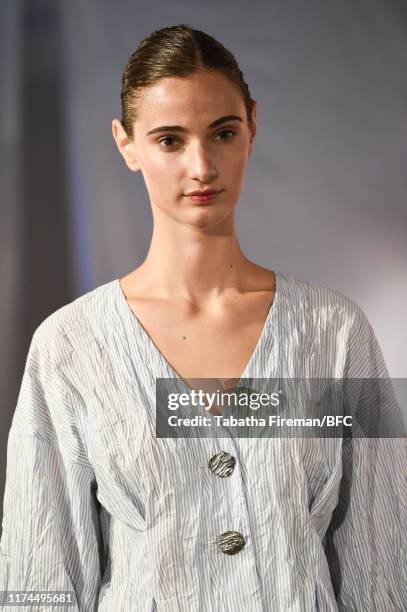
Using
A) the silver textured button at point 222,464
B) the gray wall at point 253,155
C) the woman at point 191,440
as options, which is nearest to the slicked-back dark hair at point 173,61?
the woman at point 191,440

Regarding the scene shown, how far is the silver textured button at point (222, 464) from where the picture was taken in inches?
57.2

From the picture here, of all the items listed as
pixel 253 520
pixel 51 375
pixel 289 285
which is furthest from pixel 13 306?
pixel 253 520

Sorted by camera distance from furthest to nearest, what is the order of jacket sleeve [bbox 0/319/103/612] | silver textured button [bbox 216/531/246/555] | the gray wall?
1. the gray wall
2. jacket sleeve [bbox 0/319/103/612]
3. silver textured button [bbox 216/531/246/555]

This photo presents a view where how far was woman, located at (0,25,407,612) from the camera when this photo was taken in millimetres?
1449

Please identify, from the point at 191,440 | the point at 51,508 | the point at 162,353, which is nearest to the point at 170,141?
the point at 162,353

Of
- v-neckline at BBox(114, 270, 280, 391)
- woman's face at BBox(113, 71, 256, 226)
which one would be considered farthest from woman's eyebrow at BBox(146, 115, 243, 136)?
v-neckline at BBox(114, 270, 280, 391)

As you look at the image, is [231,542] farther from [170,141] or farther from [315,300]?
[170,141]

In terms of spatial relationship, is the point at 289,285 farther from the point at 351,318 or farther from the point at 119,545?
the point at 119,545

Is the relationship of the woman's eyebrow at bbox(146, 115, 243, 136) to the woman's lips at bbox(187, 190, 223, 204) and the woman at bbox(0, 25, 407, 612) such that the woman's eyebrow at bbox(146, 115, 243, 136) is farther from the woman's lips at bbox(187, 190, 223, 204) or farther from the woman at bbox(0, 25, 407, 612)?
the woman's lips at bbox(187, 190, 223, 204)

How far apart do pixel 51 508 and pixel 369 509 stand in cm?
52

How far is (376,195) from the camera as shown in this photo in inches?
79.8

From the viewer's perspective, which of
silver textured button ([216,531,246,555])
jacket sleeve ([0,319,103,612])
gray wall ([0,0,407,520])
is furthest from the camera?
gray wall ([0,0,407,520])

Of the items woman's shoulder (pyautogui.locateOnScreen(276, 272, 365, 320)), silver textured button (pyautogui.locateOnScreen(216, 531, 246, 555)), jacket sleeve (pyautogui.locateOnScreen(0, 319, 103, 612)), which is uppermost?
woman's shoulder (pyautogui.locateOnScreen(276, 272, 365, 320))

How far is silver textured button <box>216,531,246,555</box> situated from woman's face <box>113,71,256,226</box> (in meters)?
0.49
